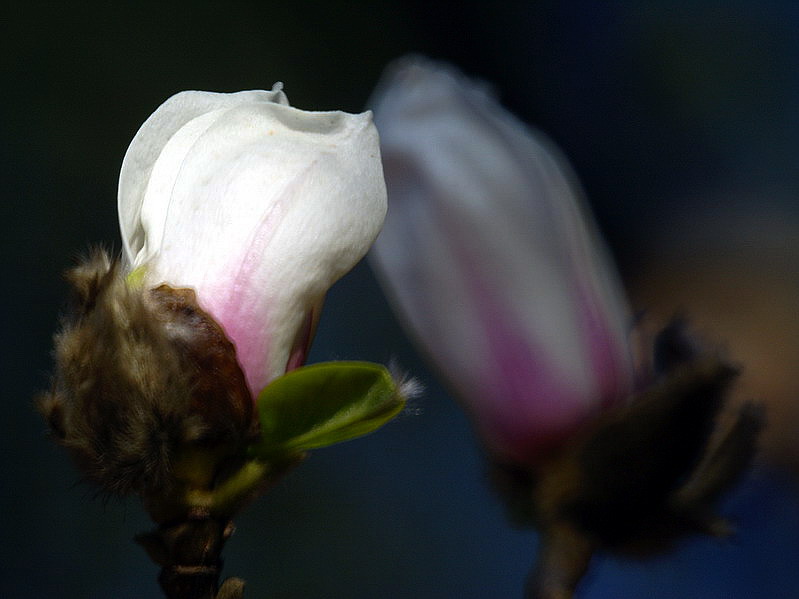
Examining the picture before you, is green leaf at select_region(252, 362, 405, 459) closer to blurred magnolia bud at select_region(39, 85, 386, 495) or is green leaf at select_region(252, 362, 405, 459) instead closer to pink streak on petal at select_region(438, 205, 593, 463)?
blurred magnolia bud at select_region(39, 85, 386, 495)

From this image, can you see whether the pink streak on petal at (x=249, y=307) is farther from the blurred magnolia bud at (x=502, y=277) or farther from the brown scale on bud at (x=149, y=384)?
the blurred magnolia bud at (x=502, y=277)

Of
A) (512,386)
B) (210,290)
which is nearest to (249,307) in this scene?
(210,290)

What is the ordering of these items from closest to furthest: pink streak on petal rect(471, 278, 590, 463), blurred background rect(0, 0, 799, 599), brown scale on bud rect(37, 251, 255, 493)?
brown scale on bud rect(37, 251, 255, 493)
pink streak on petal rect(471, 278, 590, 463)
blurred background rect(0, 0, 799, 599)

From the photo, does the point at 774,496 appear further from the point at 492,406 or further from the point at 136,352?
the point at 136,352

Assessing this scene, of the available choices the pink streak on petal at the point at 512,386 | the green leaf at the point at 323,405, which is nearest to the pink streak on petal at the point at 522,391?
the pink streak on petal at the point at 512,386

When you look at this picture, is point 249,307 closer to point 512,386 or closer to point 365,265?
point 512,386

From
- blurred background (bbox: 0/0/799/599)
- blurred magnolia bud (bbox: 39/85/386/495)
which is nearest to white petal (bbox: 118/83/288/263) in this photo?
blurred magnolia bud (bbox: 39/85/386/495)

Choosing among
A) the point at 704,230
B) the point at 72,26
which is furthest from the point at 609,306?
the point at 72,26
